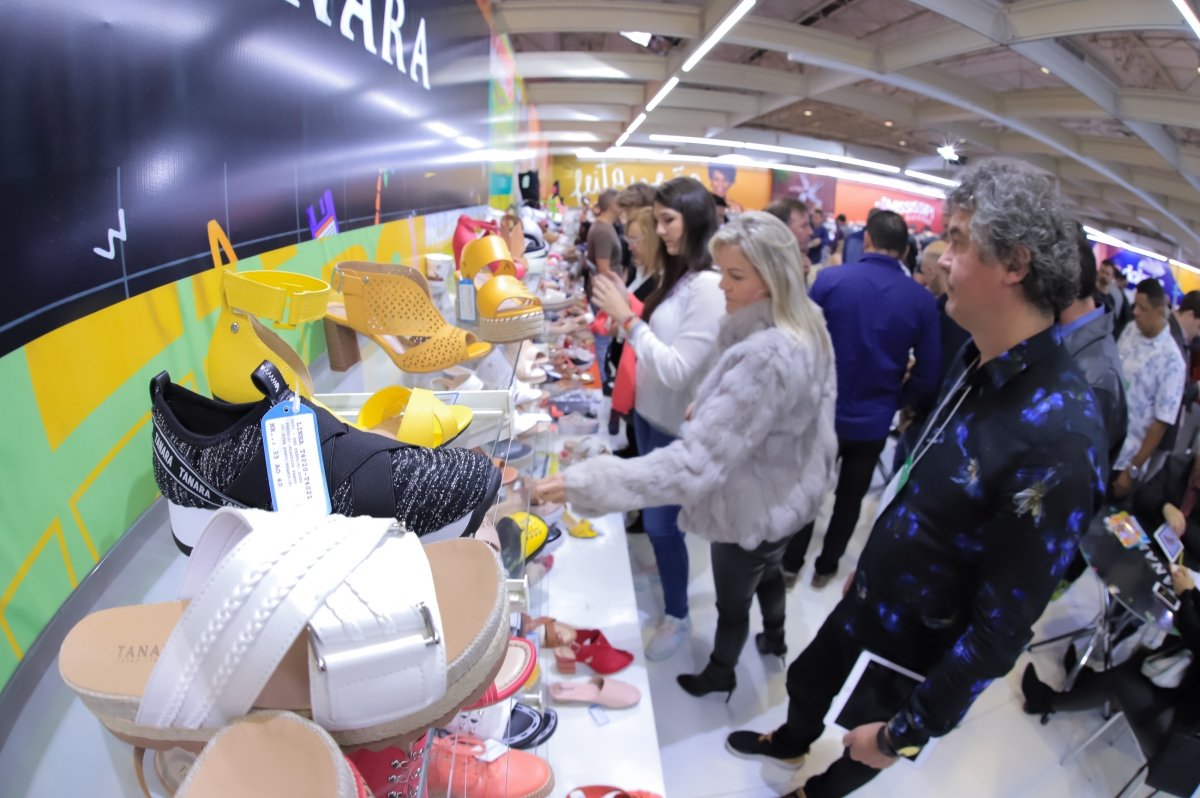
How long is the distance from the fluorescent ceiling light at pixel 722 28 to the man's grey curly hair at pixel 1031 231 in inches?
170

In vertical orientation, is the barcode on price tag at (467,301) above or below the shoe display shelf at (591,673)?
above

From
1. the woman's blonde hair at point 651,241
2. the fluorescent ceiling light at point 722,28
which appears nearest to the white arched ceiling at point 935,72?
the fluorescent ceiling light at point 722,28

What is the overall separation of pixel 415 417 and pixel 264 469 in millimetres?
213

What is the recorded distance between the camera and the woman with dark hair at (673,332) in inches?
77.9

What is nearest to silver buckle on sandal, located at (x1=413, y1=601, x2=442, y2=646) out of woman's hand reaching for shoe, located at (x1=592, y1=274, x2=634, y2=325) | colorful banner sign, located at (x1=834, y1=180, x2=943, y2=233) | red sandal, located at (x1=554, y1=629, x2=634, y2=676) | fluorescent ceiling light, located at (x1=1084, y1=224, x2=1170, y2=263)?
red sandal, located at (x1=554, y1=629, x2=634, y2=676)

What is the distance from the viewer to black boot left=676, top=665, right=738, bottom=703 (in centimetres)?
218

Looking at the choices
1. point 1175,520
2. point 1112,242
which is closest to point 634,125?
point 1175,520

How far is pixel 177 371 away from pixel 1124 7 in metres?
5.62

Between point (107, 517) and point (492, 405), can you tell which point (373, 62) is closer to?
point (492, 405)

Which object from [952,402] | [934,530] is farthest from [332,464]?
[952,402]

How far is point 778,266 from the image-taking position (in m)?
1.59

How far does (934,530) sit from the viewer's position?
1.24 m

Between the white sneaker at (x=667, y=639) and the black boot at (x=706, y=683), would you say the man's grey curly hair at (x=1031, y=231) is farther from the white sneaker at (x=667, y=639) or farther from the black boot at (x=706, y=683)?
the white sneaker at (x=667, y=639)

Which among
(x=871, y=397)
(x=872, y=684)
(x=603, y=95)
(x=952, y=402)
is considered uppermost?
(x=603, y=95)
